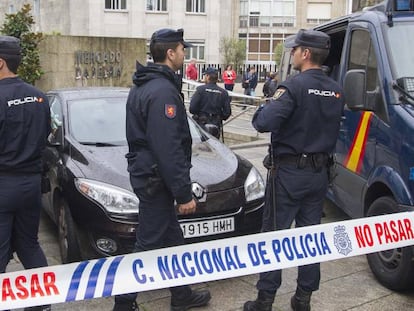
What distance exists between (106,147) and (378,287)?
2640mm

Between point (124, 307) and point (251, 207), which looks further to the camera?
point (251, 207)

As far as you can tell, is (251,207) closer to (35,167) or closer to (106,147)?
(106,147)

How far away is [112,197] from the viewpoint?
416cm

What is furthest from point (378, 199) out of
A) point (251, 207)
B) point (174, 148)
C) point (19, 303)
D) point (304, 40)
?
point (19, 303)

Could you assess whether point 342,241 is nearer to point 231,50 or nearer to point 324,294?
point 324,294

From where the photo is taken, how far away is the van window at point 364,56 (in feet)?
14.9

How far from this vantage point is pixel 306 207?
3682mm

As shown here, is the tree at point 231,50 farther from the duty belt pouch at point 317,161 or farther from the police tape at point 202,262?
the duty belt pouch at point 317,161

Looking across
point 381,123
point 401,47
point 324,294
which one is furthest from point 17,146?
point 401,47

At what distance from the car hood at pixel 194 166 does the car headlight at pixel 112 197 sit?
2.4 inches

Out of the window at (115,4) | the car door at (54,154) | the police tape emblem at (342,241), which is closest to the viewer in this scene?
the police tape emblem at (342,241)

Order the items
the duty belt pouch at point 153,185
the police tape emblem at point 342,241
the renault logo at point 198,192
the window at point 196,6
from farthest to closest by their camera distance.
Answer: the window at point 196,6, the renault logo at point 198,192, the police tape emblem at point 342,241, the duty belt pouch at point 153,185

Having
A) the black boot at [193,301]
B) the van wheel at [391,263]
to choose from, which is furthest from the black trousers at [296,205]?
the van wheel at [391,263]

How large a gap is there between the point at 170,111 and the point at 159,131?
5.4 inches
